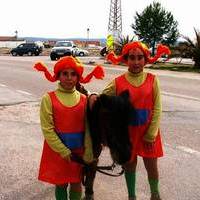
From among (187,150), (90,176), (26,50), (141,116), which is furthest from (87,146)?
(26,50)

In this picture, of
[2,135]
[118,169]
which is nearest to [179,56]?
[2,135]

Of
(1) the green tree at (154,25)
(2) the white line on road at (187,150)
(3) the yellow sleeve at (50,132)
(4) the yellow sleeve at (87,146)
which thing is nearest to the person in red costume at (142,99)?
(4) the yellow sleeve at (87,146)

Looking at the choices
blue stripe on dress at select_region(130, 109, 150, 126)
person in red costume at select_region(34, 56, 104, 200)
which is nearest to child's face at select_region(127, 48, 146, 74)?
blue stripe on dress at select_region(130, 109, 150, 126)

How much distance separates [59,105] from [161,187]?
2.11m

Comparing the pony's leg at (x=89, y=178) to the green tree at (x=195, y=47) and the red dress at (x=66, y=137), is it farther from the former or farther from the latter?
the green tree at (x=195, y=47)

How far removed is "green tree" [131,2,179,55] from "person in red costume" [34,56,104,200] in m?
43.4

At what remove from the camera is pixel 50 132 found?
3.87 metres

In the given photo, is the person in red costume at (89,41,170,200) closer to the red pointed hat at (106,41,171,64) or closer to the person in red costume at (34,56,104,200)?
the red pointed hat at (106,41,171,64)

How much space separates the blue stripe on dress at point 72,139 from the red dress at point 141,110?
1.97 feet

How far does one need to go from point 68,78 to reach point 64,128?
1.28 ft

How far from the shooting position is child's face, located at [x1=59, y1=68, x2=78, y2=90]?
3.96m

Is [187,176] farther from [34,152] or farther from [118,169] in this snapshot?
[34,152]

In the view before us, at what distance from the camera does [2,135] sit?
28.4 feet

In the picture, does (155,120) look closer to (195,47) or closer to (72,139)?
(72,139)
